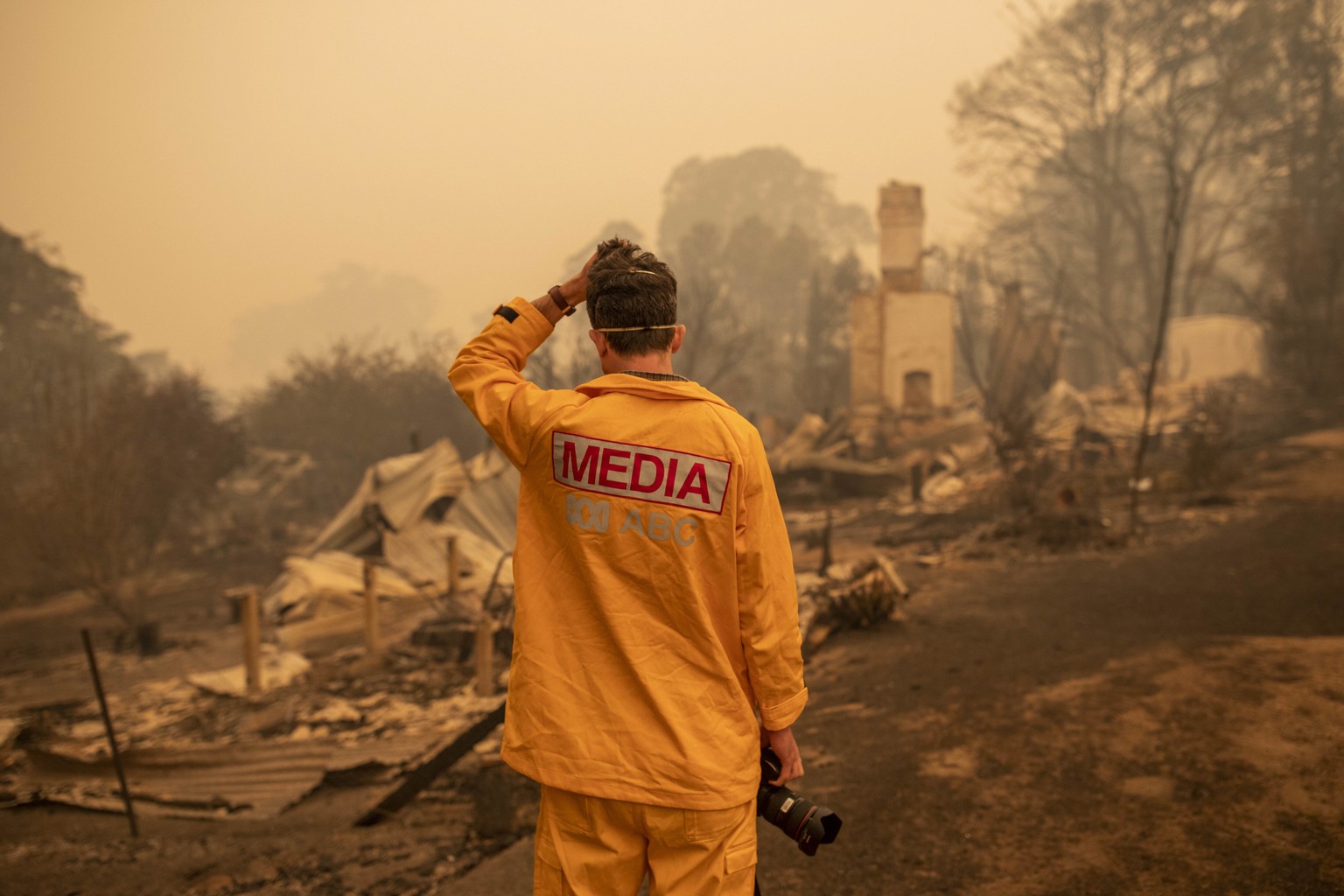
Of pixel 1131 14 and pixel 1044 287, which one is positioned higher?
pixel 1131 14

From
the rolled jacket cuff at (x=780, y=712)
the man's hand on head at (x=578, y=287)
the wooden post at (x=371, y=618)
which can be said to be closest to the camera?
the rolled jacket cuff at (x=780, y=712)

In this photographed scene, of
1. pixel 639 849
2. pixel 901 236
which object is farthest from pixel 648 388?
pixel 901 236

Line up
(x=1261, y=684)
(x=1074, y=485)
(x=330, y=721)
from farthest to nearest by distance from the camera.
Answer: (x=1074, y=485), (x=330, y=721), (x=1261, y=684)

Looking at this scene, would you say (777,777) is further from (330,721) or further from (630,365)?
(330,721)

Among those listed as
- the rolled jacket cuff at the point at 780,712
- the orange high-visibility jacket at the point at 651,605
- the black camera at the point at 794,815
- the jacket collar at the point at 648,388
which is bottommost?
the black camera at the point at 794,815

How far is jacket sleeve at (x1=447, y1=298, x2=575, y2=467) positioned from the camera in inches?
75.3

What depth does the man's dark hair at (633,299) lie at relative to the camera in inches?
73.7

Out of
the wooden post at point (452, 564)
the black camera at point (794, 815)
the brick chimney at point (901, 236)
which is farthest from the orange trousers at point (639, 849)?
the brick chimney at point (901, 236)

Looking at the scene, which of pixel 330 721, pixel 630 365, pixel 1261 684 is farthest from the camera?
pixel 330 721

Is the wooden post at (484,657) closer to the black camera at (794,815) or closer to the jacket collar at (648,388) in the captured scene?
the black camera at (794,815)

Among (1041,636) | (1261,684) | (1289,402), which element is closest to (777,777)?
(1261,684)

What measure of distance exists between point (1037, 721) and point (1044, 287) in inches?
1236

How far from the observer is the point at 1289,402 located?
60.1 ft

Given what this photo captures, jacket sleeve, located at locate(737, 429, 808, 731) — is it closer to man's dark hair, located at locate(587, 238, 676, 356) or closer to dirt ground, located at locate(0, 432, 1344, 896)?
man's dark hair, located at locate(587, 238, 676, 356)
